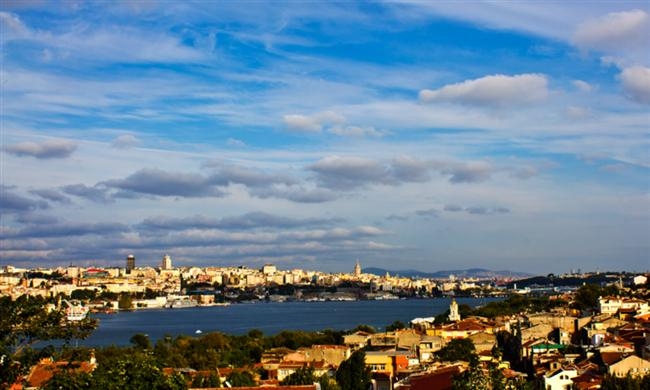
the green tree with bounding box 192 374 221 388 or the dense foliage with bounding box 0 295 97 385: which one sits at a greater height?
the dense foliage with bounding box 0 295 97 385

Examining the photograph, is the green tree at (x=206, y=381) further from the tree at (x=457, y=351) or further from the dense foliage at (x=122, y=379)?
the dense foliage at (x=122, y=379)

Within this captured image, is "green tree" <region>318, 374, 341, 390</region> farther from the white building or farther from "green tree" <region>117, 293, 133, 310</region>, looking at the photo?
"green tree" <region>117, 293, 133, 310</region>

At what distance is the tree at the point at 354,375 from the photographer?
1819cm

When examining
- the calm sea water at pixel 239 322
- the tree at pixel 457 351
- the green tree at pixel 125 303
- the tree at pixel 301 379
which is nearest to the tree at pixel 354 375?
the tree at pixel 301 379

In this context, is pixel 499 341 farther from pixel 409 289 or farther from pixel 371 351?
pixel 409 289

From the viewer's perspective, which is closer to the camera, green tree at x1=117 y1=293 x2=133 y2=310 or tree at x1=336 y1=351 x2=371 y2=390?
tree at x1=336 y1=351 x2=371 y2=390

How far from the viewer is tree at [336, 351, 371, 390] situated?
18.2 meters

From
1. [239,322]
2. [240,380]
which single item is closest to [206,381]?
[240,380]

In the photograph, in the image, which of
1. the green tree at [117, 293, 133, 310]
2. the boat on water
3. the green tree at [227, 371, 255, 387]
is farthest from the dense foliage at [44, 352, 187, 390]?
the boat on water

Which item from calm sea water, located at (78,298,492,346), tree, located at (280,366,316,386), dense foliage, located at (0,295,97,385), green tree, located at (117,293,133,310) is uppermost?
dense foliage, located at (0,295,97,385)

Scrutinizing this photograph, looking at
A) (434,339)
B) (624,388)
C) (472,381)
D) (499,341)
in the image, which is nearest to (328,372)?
(434,339)

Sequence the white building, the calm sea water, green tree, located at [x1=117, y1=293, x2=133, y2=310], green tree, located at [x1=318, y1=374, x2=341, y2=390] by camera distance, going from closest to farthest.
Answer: the white building → green tree, located at [x1=318, y1=374, x2=341, y2=390] → the calm sea water → green tree, located at [x1=117, y1=293, x2=133, y2=310]

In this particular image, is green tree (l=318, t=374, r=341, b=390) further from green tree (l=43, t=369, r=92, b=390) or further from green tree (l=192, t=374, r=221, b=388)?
green tree (l=43, t=369, r=92, b=390)

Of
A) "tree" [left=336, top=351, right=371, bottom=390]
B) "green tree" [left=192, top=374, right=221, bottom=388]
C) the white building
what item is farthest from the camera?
Answer: "tree" [left=336, top=351, right=371, bottom=390]
